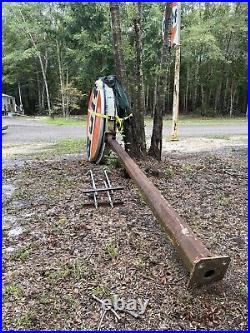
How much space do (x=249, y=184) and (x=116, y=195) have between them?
2075 mm

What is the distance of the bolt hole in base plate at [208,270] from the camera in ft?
7.22

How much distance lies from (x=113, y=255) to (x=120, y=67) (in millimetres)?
3485

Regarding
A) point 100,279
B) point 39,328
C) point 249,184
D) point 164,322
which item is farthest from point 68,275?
point 249,184

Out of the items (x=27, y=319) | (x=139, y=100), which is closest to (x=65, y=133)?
(x=139, y=100)

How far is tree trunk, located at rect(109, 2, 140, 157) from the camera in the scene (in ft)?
17.4

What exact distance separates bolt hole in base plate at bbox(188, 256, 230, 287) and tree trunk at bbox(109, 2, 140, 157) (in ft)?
11.5

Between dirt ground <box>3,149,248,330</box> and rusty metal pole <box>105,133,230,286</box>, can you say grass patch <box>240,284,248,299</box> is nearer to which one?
dirt ground <box>3,149,248,330</box>

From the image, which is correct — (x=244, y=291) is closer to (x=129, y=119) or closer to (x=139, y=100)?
(x=129, y=119)

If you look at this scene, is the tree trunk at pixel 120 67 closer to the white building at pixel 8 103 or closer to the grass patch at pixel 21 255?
the grass patch at pixel 21 255

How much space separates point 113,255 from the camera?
9.72 feet

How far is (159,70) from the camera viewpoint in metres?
5.77

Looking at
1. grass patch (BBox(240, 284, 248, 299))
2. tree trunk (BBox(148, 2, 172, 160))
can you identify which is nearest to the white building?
tree trunk (BBox(148, 2, 172, 160))

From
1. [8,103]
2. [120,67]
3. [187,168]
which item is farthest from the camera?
[8,103]

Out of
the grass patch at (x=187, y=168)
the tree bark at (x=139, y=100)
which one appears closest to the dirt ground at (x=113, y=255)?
the grass patch at (x=187, y=168)
